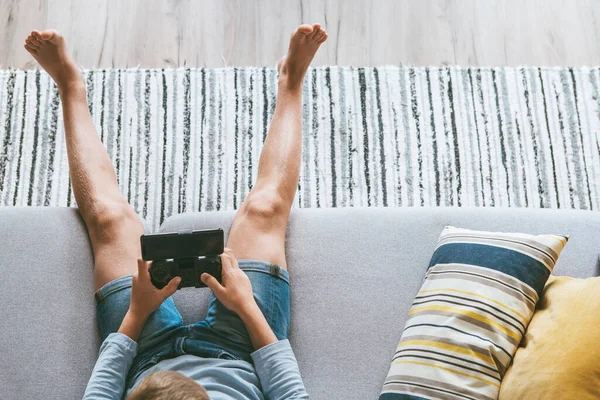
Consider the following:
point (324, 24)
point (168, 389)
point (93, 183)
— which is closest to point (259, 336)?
point (168, 389)

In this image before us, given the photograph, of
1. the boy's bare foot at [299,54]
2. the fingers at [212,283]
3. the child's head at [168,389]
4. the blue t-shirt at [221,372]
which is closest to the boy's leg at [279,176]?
the boy's bare foot at [299,54]

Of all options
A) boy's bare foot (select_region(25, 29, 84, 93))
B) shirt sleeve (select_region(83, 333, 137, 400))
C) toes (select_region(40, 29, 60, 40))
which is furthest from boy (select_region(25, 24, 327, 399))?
toes (select_region(40, 29, 60, 40))

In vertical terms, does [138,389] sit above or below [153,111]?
below

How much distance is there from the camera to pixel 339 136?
185cm

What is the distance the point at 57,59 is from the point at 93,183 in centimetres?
42

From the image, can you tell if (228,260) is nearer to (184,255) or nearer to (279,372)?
(184,255)

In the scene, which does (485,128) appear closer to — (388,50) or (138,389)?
(388,50)

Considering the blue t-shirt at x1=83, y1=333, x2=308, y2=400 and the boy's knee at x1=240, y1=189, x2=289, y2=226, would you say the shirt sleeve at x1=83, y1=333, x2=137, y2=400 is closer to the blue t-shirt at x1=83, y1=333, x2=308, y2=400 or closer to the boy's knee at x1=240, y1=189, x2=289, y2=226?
the blue t-shirt at x1=83, y1=333, x2=308, y2=400

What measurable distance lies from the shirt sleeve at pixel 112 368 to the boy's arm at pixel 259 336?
214mm

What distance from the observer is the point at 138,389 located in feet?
2.94

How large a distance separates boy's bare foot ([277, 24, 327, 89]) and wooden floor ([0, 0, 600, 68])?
0.32 metres

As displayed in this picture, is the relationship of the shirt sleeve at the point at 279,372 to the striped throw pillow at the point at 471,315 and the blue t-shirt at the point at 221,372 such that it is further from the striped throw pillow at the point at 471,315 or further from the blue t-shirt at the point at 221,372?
the striped throw pillow at the point at 471,315

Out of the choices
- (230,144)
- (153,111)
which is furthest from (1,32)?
(230,144)

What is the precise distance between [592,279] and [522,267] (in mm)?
136
